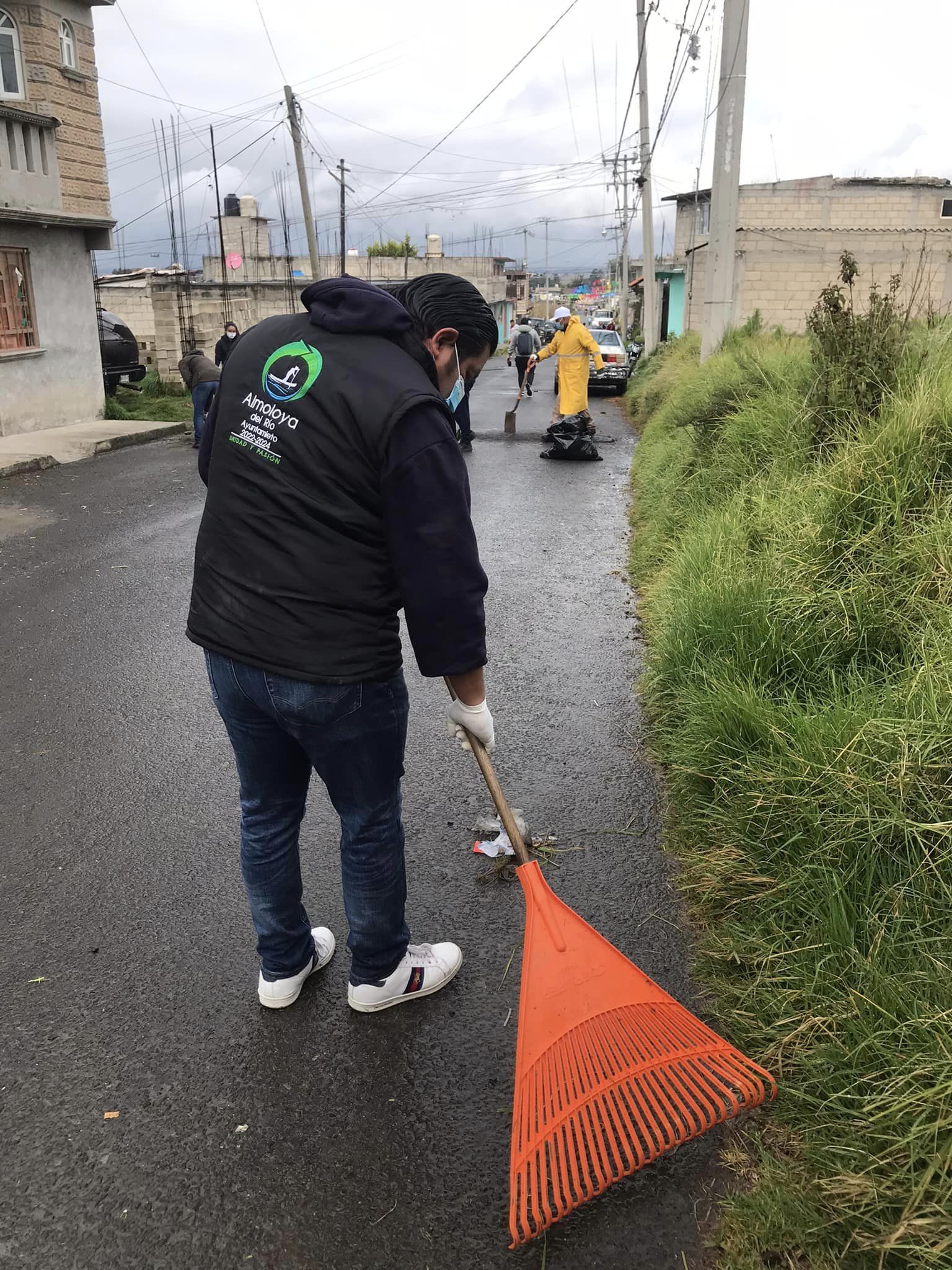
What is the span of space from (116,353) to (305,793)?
18644mm

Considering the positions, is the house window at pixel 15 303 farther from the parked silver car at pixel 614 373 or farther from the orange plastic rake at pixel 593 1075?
the orange plastic rake at pixel 593 1075

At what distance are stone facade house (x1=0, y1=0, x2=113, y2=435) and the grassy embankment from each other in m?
0.92

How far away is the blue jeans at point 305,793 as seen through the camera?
226cm

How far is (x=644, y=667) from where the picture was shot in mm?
5215

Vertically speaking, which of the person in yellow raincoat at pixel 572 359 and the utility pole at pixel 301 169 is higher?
the utility pole at pixel 301 169

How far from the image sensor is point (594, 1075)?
211 centimetres

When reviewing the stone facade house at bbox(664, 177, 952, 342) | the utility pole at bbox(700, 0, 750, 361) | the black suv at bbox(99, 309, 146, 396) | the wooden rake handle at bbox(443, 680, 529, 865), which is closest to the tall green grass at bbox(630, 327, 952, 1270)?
the wooden rake handle at bbox(443, 680, 529, 865)

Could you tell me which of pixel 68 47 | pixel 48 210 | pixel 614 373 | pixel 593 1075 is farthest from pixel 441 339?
pixel 614 373

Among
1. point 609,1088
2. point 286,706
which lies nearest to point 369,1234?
point 609,1088

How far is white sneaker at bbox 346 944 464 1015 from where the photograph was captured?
2635mm

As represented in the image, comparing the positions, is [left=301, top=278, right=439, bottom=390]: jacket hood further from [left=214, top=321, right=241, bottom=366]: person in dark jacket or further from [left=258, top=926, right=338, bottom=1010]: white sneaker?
[left=214, top=321, right=241, bottom=366]: person in dark jacket

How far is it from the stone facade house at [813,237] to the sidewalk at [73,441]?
12.2m

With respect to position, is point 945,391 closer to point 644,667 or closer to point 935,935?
point 644,667

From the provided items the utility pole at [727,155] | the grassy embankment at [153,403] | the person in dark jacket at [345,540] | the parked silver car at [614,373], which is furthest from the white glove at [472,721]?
the parked silver car at [614,373]
